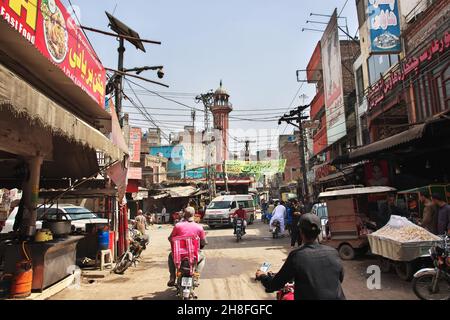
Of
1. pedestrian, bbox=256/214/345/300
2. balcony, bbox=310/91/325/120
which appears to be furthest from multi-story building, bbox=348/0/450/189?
balcony, bbox=310/91/325/120

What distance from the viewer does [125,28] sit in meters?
11.9

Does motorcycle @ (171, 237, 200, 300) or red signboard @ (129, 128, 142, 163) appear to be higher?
red signboard @ (129, 128, 142, 163)

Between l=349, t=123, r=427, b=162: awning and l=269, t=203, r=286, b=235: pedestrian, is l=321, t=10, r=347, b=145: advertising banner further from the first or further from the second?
l=349, t=123, r=427, b=162: awning

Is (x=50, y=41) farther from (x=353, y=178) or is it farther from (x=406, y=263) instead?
(x=353, y=178)

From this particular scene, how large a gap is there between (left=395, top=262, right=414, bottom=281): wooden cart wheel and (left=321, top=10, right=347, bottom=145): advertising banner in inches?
515

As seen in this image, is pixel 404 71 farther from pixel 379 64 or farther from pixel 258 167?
pixel 258 167

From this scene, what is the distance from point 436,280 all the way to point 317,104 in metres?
23.0

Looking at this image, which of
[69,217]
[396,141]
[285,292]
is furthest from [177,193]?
[285,292]

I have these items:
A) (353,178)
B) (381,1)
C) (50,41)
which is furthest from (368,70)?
(50,41)

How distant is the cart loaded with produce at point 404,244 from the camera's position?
621 cm

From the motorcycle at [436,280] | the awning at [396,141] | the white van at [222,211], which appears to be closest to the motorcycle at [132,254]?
the motorcycle at [436,280]

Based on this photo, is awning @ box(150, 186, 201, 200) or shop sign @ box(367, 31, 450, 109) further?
awning @ box(150, 186, 201, 200)

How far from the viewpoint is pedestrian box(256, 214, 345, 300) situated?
2.71 metres
